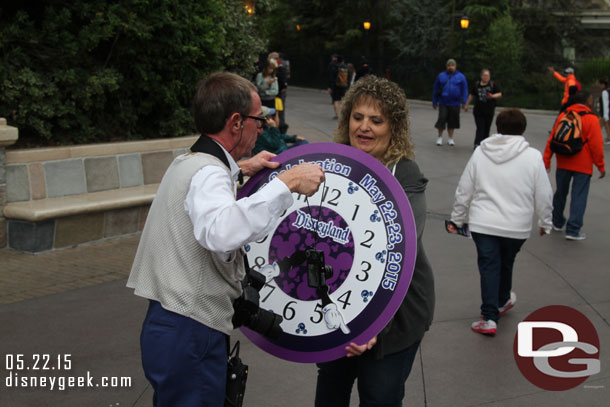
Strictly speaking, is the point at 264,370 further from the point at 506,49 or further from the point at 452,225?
the point at 506,49

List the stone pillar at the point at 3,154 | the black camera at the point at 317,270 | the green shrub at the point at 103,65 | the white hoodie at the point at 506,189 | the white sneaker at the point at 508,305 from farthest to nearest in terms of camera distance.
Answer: the green shrub at the point at 103,65, the stone pillar at the point at 3,154, the white sneaker at the point at 508,305, the white hoodie at the point at 506,189, the black camera at the point at 317,270

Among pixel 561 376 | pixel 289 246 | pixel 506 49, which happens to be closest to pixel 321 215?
pixel 289 246

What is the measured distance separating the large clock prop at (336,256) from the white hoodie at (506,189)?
2.79 m

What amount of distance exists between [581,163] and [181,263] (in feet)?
22.8

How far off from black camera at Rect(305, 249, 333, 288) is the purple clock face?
40mm

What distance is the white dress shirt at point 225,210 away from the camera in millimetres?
2139

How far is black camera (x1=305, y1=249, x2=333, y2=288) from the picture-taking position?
263 cm

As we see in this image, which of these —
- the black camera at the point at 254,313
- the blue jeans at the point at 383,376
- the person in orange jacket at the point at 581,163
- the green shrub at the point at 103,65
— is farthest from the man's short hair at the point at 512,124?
the green shrub at the point at 103,65

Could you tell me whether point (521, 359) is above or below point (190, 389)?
below

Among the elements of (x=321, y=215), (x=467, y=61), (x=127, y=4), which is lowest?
(x=467, y=61)

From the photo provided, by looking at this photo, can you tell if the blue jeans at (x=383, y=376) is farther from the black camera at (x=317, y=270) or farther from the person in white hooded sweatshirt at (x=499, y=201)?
the person in white hooded sweatshirt at (x=499, y=201)

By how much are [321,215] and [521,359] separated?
2.80 metres

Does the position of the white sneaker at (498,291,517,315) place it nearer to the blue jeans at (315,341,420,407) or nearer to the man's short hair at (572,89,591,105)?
the blue jeans at (315,341,420,407)

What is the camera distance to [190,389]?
2373 millimetres
